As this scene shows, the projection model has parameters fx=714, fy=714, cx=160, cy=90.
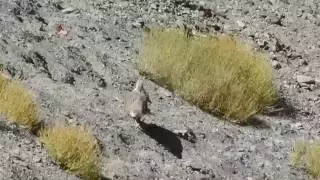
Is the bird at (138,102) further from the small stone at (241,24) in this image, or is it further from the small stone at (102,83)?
the small stone at (241,24)

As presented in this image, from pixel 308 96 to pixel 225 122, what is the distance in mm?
1462

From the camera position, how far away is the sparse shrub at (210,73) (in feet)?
22.7

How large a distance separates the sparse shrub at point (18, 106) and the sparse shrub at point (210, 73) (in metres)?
1.98

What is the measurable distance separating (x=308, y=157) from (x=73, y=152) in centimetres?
241

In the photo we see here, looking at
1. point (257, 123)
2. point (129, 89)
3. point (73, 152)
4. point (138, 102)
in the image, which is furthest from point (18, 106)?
point (257, 123)

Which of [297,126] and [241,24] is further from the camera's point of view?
[241,24]

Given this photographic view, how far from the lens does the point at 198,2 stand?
29.2 feet

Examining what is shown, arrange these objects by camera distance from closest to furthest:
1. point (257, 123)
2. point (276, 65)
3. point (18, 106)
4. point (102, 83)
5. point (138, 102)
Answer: point (18, 106) → point (138, 102) → point (102, 83) → point (257, 123) → point (276, 65)

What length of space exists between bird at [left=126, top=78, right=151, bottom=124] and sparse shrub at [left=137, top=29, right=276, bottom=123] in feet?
1.53

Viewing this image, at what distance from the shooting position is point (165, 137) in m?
6.06

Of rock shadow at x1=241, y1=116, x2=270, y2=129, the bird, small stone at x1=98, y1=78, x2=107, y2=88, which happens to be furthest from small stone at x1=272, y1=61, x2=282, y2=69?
small stone at x1=98, y1=78, x2=107, y2=88

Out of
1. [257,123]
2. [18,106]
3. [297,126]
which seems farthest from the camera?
[297,126]

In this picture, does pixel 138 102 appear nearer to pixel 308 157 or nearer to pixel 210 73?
pixel 210 73

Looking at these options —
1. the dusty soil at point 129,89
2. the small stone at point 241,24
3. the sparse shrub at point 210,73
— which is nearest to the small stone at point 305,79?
the dusty soil at point 129,89
